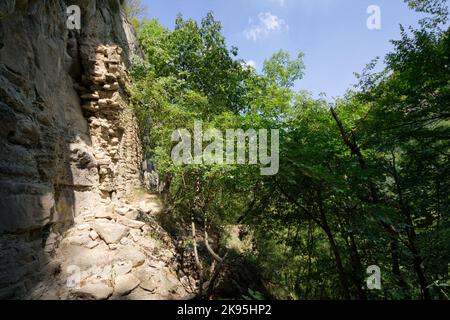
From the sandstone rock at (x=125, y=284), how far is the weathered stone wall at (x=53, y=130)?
1194 millimetres

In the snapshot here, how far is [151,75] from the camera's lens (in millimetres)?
9656

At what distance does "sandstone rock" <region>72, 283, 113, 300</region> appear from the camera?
14.0 ft

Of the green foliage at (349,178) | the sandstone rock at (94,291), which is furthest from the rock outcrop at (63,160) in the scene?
the green foliage at (349,178)

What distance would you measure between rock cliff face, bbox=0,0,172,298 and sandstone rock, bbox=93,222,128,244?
1.93ft

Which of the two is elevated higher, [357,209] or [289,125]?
[289,125]

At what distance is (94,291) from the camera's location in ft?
14.2

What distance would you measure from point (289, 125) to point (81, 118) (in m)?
5.99

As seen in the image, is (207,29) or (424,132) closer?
(424,132)

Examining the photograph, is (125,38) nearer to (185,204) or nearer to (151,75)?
(151,75)

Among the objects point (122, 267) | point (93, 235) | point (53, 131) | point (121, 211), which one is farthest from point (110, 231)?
point (53, 131)

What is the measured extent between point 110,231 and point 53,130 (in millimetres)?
2482

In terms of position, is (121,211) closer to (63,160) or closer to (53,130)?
(63,160)

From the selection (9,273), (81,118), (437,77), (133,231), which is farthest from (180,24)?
(9,273)

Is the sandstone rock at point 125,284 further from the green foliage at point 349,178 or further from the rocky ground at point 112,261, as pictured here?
the green foliage at point 349,178
